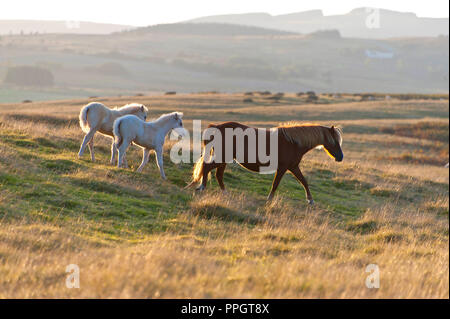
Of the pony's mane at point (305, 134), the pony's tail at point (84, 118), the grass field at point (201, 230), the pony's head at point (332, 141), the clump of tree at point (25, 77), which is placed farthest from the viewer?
the clump of tree at point (25, 77)

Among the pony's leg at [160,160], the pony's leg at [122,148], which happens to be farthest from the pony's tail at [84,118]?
the pony's leg at [160,160]

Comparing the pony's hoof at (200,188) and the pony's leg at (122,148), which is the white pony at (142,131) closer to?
the pony's leg at (122,148)

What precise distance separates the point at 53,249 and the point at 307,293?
4.01 m

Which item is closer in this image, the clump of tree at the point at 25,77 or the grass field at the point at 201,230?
the grass field at the point at 201,230

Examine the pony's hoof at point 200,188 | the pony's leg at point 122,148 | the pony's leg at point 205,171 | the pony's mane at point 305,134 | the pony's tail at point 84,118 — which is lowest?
the pony's hoof at point 200,188

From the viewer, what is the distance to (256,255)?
8992 millimetres

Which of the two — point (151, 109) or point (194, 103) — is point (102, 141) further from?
point (194, 103)

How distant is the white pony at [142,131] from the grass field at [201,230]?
0.80m

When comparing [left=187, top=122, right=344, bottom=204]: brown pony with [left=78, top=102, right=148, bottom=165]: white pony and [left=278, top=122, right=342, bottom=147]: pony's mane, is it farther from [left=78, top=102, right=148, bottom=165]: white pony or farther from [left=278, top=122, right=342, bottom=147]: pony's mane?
[left=78, top=102, right=148, bottom=165]: white pony

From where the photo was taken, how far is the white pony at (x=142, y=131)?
46.7 ft

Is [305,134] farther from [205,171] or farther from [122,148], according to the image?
[122,148]

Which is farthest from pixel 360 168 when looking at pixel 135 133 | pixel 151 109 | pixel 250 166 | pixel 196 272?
pixel 151 109

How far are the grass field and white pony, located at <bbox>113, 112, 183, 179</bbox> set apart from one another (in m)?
0.80

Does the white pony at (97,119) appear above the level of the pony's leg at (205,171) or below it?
above
